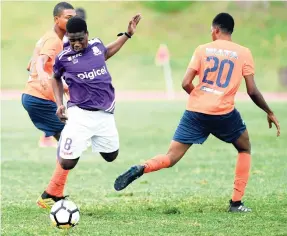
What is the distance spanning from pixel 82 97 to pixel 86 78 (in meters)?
0.21

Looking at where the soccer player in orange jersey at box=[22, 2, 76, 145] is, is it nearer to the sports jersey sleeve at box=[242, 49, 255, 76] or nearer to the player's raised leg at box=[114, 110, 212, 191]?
the player's raised leg at box=[114, 110, 212, 191]

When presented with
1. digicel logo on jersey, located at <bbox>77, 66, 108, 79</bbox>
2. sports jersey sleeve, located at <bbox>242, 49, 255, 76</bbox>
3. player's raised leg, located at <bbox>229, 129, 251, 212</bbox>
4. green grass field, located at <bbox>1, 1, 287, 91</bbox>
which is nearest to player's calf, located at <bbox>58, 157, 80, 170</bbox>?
digicel logo on jersey, located at <bbox>77, 66, 108, 79</bbox>

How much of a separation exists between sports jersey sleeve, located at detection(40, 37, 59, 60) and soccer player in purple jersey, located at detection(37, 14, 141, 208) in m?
0.68

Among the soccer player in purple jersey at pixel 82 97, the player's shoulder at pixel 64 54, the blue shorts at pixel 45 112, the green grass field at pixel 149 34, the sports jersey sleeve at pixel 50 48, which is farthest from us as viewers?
the green grass field at pixel 149 34

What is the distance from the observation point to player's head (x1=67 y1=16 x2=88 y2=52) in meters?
8.90

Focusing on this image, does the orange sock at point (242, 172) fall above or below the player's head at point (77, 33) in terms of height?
below

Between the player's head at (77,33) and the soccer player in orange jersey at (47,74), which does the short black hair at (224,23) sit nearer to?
the player's head at (77,33)

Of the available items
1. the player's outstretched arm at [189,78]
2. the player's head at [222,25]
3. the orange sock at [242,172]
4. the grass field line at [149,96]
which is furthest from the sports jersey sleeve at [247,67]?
the grass field line at [149,96]

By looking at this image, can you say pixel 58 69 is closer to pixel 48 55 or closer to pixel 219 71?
pixel 48 55

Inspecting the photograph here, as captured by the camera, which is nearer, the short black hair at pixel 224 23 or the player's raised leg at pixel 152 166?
the player's raised leg at pixel 152 166

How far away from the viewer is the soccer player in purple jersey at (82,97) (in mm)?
9000

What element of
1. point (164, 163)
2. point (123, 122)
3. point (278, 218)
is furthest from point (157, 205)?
point (123, 122)

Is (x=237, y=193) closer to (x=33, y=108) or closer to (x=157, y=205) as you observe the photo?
(x=157, y=205)

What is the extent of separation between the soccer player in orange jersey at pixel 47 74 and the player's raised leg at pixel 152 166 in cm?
149
